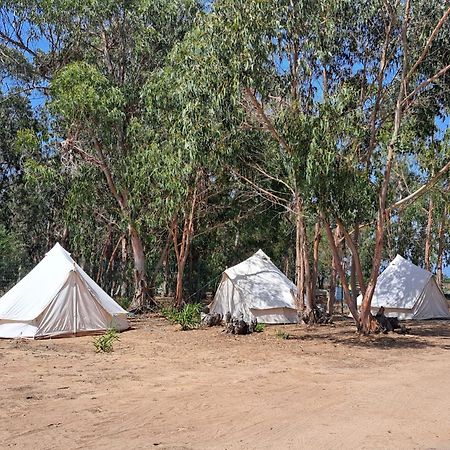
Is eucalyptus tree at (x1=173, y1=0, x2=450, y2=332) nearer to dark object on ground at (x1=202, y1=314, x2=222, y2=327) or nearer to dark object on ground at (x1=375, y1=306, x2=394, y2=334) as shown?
dark object on ground at (x1=375, y1=306, x2=394, y2=334)

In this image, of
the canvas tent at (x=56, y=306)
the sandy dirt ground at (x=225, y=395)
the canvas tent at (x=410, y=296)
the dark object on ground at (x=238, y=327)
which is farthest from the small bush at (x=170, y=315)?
the canvas tent at (x=410, y=296)

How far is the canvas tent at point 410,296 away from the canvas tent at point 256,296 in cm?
500

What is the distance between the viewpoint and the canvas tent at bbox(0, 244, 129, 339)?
1349 cm

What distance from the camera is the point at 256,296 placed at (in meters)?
17.7

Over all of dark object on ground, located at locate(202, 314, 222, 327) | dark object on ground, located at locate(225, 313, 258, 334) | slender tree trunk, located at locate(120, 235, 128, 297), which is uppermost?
slender tree trunk, located at locate(120, 235, 128, 297)

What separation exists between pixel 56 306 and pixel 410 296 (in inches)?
528

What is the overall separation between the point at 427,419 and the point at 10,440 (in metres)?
4.28

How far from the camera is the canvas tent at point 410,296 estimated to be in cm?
2162

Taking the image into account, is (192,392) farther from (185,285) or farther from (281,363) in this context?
(185,285)

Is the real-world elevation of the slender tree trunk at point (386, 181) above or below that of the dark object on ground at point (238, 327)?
above

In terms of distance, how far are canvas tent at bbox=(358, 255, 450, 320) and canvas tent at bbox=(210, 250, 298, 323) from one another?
197 inches

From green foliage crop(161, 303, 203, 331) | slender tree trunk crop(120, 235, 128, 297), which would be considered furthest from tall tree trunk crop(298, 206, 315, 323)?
slender tree trunk crop(120, 235, 128, 297)

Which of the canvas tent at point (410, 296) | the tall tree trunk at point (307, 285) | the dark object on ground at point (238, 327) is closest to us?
Answer: the dark object on ground at point (238, 327)

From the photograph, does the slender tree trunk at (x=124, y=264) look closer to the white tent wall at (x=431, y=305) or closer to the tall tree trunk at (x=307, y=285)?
the tall tree trunk at (x=307, y=285)
